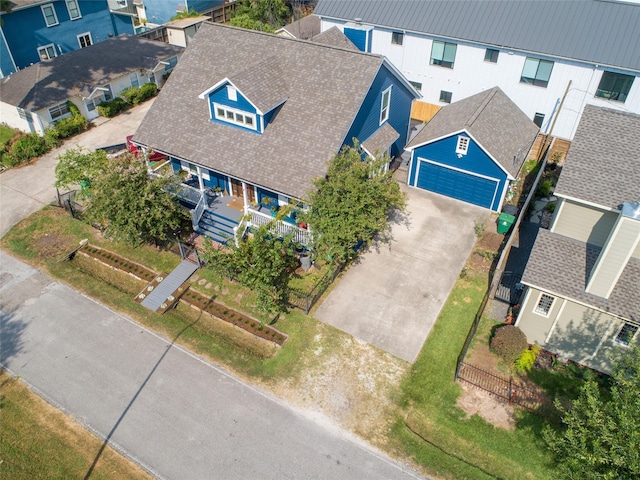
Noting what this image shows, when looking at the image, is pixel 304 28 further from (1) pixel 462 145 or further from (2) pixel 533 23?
(1) pixel 462 145

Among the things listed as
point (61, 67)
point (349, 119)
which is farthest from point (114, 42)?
point (349, 119)

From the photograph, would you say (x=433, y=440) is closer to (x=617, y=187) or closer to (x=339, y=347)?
(x=339, y=347)

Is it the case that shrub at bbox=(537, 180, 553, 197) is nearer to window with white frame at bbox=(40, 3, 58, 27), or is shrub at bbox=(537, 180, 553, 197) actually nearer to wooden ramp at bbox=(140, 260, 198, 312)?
wooden ramp at bbox=(140, 260, 198, 312)

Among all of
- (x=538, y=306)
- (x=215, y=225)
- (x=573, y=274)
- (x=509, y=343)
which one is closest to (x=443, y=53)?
(x=215, y=225)

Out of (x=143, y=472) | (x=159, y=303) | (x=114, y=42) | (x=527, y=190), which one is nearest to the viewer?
(x=143, y=472)

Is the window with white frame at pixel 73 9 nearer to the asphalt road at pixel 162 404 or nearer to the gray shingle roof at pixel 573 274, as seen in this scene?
the asphalt road at pixel 162 404

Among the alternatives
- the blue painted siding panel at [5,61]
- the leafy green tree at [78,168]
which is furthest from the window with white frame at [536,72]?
the blue painted siding panel at [5,61]

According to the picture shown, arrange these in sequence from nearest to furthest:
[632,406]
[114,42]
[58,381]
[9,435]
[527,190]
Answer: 1. [632,406]
2. [9,435]
3. [58,381]
4. [527,190]
5. [114,42]
